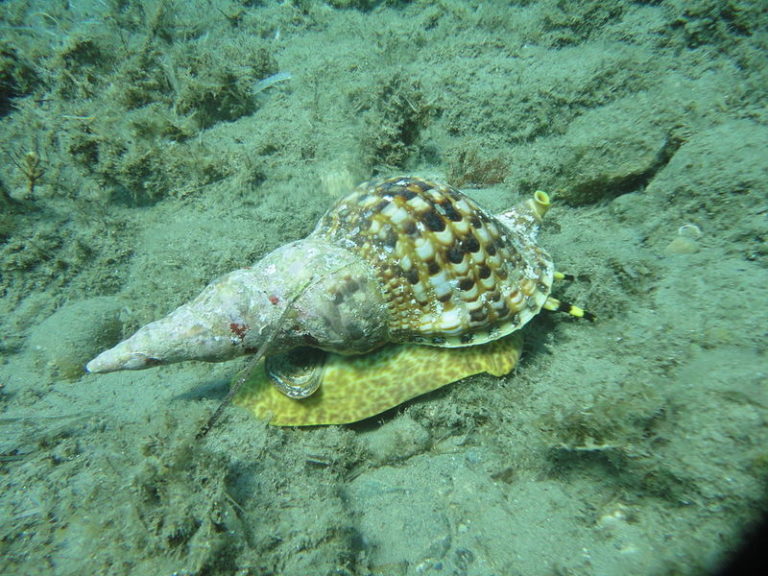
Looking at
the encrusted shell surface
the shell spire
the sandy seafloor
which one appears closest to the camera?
the sandy seafloor

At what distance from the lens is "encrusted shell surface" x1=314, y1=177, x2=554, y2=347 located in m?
2.36

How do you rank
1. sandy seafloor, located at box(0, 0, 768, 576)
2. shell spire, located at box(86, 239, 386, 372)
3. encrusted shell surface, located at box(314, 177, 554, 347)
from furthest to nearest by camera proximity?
encrusted shell surface, located at box(314, 177, 554, 347) → shell spire, located at box(86, 239, 386, 372) → sandy seafloor, located at box(0, 0, 768, 576)

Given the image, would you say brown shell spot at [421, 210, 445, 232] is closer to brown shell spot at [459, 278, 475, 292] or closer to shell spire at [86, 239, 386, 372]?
brown shell spot at [459, 278, 475, 292]

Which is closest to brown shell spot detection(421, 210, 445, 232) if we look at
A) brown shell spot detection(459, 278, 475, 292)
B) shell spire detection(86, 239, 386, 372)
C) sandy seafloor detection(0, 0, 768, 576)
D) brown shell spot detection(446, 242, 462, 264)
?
brown shell spot detection(446, 242, 462, 264)

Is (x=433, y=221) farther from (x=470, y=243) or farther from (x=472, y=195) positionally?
(x=472, y=195)

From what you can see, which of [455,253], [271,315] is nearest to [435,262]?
[455,253]

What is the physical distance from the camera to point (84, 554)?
154 centimetres

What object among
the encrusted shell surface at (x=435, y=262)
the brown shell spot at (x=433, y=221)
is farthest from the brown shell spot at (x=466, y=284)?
the brown shell spot at (x=433, y=221)

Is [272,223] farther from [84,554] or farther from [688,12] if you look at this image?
[688,12]

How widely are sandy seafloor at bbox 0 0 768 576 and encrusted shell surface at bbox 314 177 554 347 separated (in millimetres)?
437

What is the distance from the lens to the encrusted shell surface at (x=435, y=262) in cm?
236

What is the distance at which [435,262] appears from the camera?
236 cm

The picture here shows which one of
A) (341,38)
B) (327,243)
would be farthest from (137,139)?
(341,38)

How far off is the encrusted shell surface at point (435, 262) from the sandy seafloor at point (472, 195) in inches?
17.2
